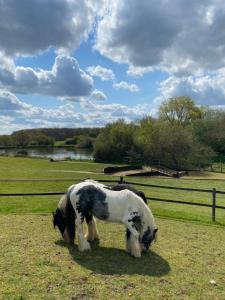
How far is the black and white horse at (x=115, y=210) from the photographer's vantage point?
7072mm

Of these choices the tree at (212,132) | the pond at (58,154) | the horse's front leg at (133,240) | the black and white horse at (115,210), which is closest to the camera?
the horse's front leg at (133,240)

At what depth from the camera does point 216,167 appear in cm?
4975

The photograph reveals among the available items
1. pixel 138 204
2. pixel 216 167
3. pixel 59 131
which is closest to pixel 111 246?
pixel 138 204

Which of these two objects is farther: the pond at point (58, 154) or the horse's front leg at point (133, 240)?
the pond at point (58, 154)

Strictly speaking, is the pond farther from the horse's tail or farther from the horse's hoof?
the horse's hoof

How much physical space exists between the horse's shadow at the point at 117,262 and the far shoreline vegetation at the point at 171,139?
129ft

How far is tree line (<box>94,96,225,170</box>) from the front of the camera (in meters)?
47.3

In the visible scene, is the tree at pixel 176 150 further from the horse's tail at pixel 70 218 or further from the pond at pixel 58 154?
the horse's tail at pixel 70 218

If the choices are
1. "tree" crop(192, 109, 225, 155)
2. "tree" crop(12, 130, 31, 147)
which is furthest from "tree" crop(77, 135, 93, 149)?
"tree" crop(192, 109, 225, 155)

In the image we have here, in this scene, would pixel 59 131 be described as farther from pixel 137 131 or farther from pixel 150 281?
pixel 150 281

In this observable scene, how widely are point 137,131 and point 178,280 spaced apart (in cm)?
5395

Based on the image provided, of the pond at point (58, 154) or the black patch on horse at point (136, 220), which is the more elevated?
the pond at point (58, 154)

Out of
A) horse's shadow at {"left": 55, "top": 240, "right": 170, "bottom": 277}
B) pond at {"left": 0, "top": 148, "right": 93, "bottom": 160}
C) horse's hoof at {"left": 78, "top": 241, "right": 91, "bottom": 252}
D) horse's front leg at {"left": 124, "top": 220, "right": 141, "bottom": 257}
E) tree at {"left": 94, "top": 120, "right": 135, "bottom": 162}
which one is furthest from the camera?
pond at {"left": 0, "top": 148, "right": 93, "bottom": 160}

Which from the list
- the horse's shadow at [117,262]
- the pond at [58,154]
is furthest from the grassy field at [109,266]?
the pond at [58,154]
